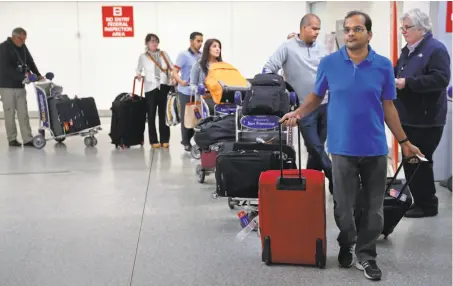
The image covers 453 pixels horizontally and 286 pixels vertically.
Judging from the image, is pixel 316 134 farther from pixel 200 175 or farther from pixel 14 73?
pixel 14 73

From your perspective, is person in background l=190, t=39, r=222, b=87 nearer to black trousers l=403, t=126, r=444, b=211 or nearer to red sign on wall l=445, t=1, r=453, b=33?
red sign on wall l=445, t=1, r=453, b=33

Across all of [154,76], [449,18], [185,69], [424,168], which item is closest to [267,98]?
[424,168]

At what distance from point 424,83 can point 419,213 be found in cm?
110

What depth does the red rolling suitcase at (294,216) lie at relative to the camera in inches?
136

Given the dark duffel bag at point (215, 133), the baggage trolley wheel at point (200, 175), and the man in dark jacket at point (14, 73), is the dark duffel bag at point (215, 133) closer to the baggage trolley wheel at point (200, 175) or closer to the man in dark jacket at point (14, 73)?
the baggage trolley wheel at point (200, 175)

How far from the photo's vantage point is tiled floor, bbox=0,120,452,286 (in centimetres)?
352

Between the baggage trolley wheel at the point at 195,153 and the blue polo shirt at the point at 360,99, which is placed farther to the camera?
the baggage trolley wheel at the point at 195,153

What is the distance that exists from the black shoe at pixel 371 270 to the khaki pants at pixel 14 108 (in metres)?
6.71

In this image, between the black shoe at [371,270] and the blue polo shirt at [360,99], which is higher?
the blue polo shirt at [360,99]

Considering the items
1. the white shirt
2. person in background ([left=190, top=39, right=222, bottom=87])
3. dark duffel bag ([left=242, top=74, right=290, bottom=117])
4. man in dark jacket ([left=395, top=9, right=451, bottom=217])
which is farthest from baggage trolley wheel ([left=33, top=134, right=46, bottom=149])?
man in dark jacket ([left=395, top=9, right=451, bottom=217])

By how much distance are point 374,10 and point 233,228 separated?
4.51 metres

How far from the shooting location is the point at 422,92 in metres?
4.44

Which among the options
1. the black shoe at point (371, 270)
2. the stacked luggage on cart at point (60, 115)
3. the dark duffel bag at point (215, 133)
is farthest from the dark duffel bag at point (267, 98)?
the stacked luggage on cart at point (60, 115)

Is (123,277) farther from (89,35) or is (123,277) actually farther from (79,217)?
(89,35)
